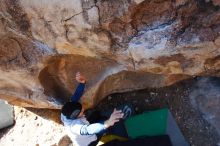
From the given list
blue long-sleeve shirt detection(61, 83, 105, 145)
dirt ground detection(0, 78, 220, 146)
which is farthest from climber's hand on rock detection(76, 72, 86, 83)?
dirt ground detection(0, 78, 220, 146)

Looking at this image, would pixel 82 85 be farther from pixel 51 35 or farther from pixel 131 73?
pixel 51 35

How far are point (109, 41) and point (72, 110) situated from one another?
0.49 metres

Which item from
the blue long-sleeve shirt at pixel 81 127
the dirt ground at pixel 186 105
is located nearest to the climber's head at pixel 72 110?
the blue long-sleeve shirt at pixel 81 127

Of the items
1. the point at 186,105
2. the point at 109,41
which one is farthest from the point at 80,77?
the point at 186,105

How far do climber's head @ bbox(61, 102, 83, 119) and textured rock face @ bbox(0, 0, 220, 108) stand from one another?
15cm

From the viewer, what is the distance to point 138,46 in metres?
1.93

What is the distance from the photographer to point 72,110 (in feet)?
7.50

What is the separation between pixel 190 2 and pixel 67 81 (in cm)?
89

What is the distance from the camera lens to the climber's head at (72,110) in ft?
7.50

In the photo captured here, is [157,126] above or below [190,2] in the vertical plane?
below

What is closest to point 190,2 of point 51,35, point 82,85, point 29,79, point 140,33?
point 140,33

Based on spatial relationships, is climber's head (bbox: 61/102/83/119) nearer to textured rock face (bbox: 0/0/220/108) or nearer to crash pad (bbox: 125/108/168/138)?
textured rock face (bbox: 0/0/220/108)

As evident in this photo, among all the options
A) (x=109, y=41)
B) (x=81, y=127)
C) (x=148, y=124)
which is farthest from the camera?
(x=148, y=124)

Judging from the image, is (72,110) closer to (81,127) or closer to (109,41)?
(81,127)
